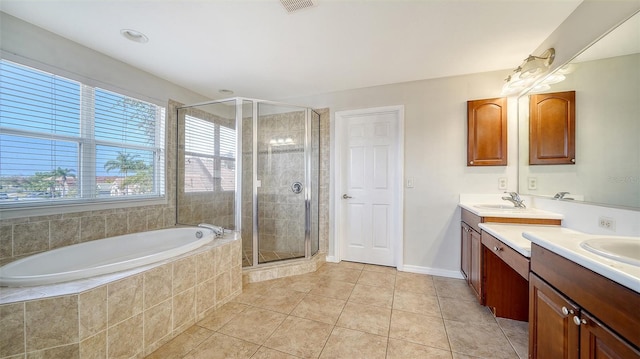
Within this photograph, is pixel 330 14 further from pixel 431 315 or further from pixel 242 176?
pixel 431 315

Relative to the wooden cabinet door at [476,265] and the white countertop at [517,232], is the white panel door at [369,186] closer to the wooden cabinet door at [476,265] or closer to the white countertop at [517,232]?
the wooden cabinet door at [476,265]

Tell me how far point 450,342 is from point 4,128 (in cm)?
347

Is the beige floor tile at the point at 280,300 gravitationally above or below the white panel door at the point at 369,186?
below

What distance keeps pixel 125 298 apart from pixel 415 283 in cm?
249

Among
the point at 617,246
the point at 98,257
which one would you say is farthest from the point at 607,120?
the point at 98,257

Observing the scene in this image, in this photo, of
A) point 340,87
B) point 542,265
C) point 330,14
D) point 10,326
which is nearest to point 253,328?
point 10,326

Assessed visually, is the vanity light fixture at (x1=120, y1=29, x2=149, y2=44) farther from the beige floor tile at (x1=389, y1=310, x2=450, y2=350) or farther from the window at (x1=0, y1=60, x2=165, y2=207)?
the beige floor tile at (x1=389, y1=310, x2=450, y2=350)

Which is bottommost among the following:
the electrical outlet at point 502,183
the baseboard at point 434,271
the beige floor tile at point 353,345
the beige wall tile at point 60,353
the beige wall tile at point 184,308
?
the beige floor tile at point 353,345

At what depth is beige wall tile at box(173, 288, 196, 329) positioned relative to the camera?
1.60 m

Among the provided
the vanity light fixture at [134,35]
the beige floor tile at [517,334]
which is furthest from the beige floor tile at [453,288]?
the vanity light fixture at [134,35]

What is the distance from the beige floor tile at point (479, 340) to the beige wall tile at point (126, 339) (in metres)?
2.01

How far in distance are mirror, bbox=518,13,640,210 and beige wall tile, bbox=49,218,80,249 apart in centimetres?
379

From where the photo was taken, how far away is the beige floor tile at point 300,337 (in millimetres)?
1460

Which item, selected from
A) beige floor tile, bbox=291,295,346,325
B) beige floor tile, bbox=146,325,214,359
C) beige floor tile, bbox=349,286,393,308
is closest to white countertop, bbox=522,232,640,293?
beige floor tile, bbox=349,286,393,308
